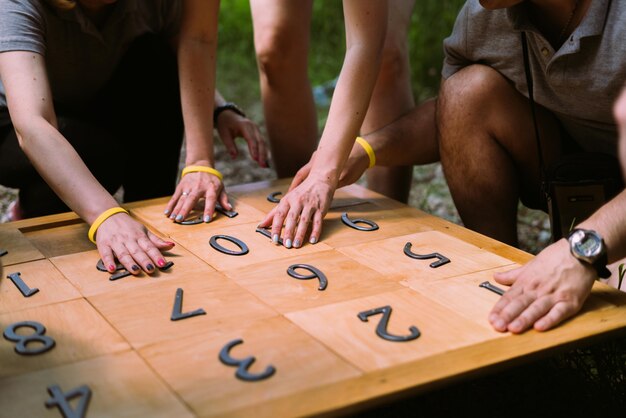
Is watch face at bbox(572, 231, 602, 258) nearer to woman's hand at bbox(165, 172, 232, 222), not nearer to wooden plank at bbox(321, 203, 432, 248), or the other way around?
wooden plank at bbox(321, 203, 432, 248)

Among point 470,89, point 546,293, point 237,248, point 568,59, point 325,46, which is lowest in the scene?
point 325,46

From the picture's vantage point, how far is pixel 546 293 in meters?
1.76

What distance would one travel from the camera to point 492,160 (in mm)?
Answer: 2590

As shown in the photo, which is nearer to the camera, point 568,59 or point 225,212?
point 568,59

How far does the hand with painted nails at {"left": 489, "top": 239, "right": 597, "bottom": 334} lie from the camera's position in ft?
5.60

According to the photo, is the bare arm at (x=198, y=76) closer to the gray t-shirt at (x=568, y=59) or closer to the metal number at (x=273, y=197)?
the metal number at (x=273, y=197)

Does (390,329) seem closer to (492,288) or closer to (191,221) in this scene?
(492,288)

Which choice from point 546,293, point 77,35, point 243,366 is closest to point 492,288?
point 546,293

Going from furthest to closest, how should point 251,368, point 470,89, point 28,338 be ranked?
point 470,89
point 28,338
point 251,368

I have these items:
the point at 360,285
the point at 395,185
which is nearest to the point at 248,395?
the point at 360,285

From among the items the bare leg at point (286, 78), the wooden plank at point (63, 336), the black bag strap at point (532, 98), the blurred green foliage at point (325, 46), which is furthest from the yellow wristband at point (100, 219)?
the blurred green foliage at point (325, 46)

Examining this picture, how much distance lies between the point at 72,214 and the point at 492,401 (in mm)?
1263

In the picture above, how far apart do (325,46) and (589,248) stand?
4.49 meters

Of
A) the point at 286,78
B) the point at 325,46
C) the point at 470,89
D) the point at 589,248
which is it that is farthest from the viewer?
the point at 325,46
